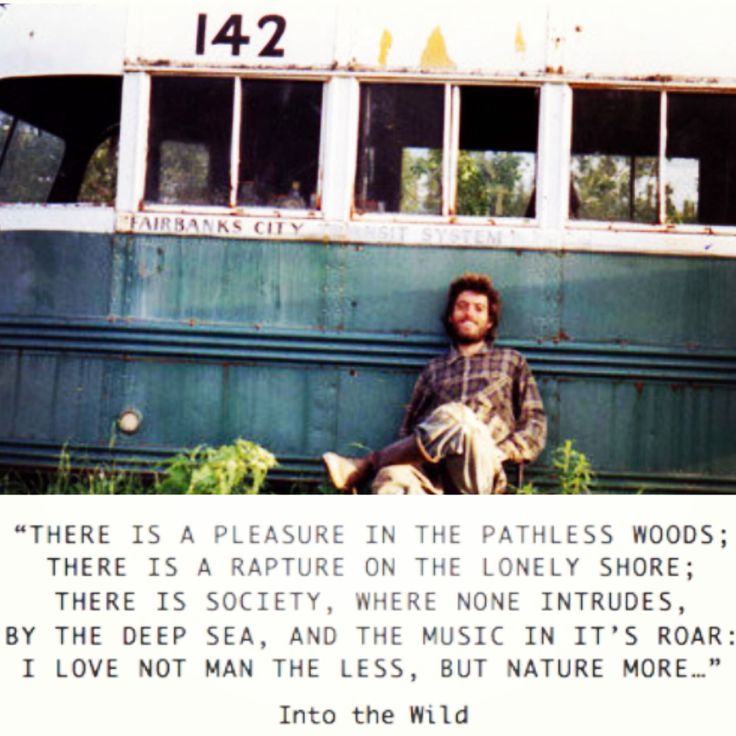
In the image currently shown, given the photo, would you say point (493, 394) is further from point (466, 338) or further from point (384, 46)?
point (384, 46)

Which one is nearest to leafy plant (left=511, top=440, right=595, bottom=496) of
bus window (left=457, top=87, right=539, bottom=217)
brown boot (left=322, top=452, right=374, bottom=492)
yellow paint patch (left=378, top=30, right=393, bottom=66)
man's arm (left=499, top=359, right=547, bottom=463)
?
man's arm (left=499, top=359, right=547, bottom=463)

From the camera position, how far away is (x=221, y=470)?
107 inches

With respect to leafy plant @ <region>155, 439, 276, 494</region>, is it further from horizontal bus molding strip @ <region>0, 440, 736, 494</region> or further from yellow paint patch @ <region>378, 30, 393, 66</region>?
yellow paint patch @ <region>378, 30, 393, 66</region>

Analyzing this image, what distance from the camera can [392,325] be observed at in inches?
120

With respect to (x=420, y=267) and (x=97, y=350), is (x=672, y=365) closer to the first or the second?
(x=420, y=267)

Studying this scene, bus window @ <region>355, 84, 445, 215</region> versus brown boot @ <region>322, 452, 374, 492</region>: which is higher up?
bus window @ <region>355, 84, 445, 215</region>

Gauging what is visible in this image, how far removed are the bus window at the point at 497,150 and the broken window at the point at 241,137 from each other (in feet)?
2.03

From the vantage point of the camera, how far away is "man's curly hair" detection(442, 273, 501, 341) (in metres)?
2.91

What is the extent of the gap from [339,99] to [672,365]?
5.76 feet

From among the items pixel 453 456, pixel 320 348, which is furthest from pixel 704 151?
pixel 320 348

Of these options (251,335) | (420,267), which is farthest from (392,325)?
(251,335)

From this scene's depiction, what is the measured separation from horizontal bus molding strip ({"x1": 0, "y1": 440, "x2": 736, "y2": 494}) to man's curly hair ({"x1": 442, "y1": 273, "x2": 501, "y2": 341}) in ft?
2.09

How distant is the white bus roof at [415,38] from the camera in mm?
2932
